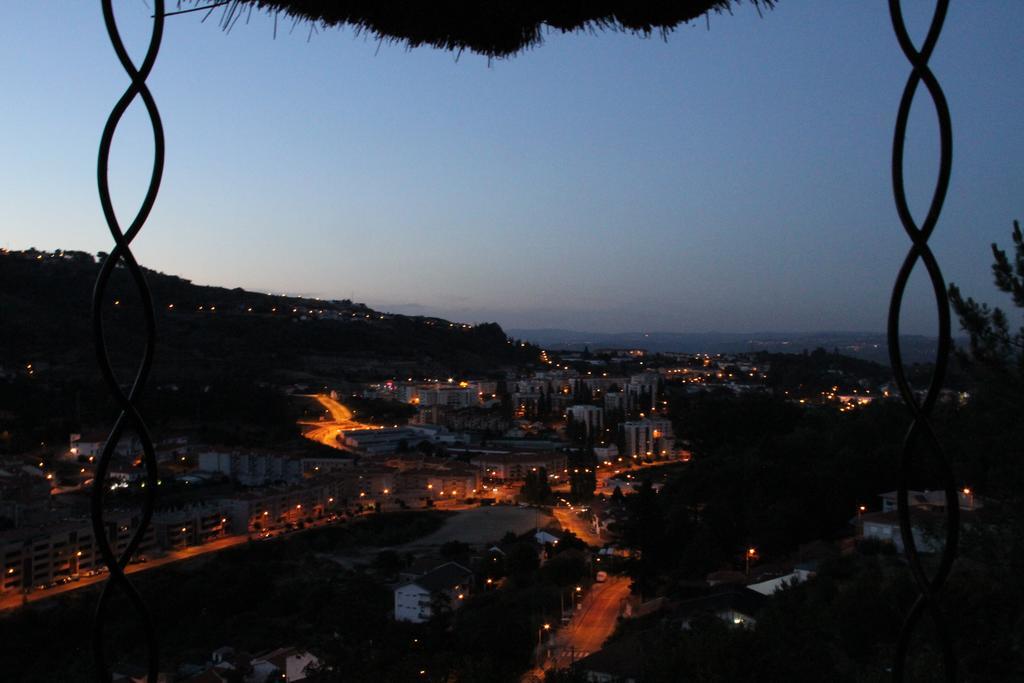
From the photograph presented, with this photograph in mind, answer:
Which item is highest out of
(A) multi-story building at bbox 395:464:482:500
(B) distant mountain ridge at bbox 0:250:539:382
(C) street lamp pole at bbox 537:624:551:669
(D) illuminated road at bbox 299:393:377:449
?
(B) distant mountain ridge at bbox 0:250:539:382

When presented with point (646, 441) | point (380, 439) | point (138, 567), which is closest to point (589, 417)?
point (646, 441)

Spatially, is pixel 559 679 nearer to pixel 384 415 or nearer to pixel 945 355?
pixel 945 355

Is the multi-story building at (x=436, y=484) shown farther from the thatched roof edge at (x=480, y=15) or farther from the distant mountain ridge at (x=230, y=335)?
the thatched roof edge at (x=480, y=15)

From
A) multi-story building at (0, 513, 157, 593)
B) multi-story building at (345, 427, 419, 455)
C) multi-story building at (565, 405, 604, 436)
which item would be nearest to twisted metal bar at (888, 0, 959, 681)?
multi-story building at (0, 513, 157, 593)

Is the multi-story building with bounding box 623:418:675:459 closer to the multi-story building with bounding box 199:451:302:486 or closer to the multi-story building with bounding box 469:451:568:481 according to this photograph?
the multi-story building with bounding box 469:451:568:481

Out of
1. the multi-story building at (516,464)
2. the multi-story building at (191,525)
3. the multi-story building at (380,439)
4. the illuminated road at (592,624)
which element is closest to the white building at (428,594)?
the illuminated road at (592,624)

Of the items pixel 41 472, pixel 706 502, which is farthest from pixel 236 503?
pixel 706 502
